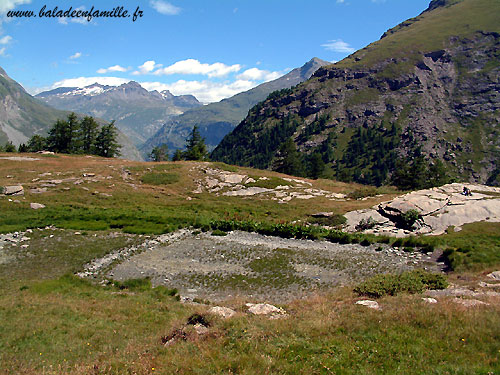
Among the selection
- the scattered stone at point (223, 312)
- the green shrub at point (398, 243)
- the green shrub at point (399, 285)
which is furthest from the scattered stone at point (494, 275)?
the scattered stone at point (223, 312)

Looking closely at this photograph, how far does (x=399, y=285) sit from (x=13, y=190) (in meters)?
54.3

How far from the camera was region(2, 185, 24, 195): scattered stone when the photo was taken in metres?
49.7

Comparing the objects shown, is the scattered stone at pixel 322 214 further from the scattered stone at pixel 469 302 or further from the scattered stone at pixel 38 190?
the scattered stone at pixel 38 190

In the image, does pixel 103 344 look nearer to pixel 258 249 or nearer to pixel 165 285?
pixel 165 285

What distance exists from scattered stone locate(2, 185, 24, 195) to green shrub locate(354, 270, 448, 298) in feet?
170

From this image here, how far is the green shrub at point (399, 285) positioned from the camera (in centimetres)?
1973

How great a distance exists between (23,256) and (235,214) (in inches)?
1061

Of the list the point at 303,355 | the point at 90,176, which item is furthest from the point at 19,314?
the point at 90,176

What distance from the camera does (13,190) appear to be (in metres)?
50.2

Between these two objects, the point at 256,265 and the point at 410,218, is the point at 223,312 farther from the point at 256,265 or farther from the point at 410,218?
the point at 410,218

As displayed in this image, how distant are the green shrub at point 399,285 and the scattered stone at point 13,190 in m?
51.7

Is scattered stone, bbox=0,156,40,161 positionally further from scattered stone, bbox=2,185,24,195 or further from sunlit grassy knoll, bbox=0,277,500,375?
sunlit grassy knoll, bbox=0,277,500,375

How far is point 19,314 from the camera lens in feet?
57.4

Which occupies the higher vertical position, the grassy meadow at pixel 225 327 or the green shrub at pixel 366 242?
the grassy meadow at pixel 225 327
